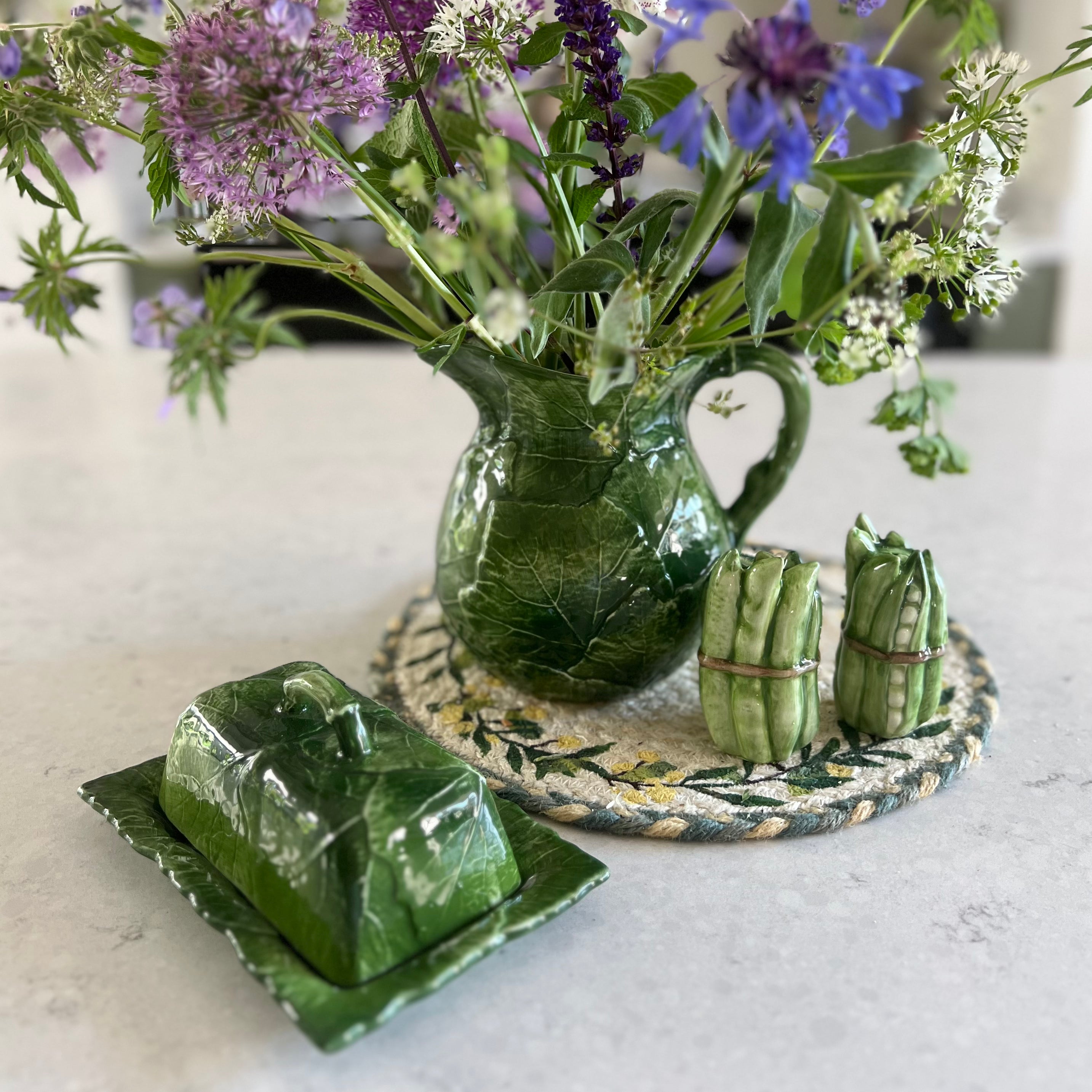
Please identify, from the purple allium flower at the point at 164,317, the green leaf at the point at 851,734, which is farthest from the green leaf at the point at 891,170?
the purple allium flower at the point at 164,317

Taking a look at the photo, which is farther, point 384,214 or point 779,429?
point 779,429

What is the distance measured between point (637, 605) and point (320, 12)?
37 cm

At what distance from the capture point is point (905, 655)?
0.60m

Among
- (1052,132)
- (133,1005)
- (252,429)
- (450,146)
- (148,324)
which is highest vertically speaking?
(1052,132)

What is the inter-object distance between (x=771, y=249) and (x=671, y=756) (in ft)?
0.97

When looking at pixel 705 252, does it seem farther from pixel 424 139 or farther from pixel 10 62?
pixel 10 62

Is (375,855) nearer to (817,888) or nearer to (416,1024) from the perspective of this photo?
(416,1024)

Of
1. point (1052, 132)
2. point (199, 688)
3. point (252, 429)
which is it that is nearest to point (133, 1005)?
point (199, 688)

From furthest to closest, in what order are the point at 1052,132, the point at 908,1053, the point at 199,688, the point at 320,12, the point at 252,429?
the point at 1052,132
the point at 252,429
the point at 199,688
the point at 320,12
the point at 908,1053

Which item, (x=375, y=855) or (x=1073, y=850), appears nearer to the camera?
(x=375, y=855)

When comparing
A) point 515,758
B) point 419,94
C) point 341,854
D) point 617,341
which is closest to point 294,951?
point 341,854

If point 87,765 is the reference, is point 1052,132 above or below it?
above

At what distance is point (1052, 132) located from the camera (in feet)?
8.96

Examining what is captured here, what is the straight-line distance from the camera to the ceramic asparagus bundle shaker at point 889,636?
593mm
